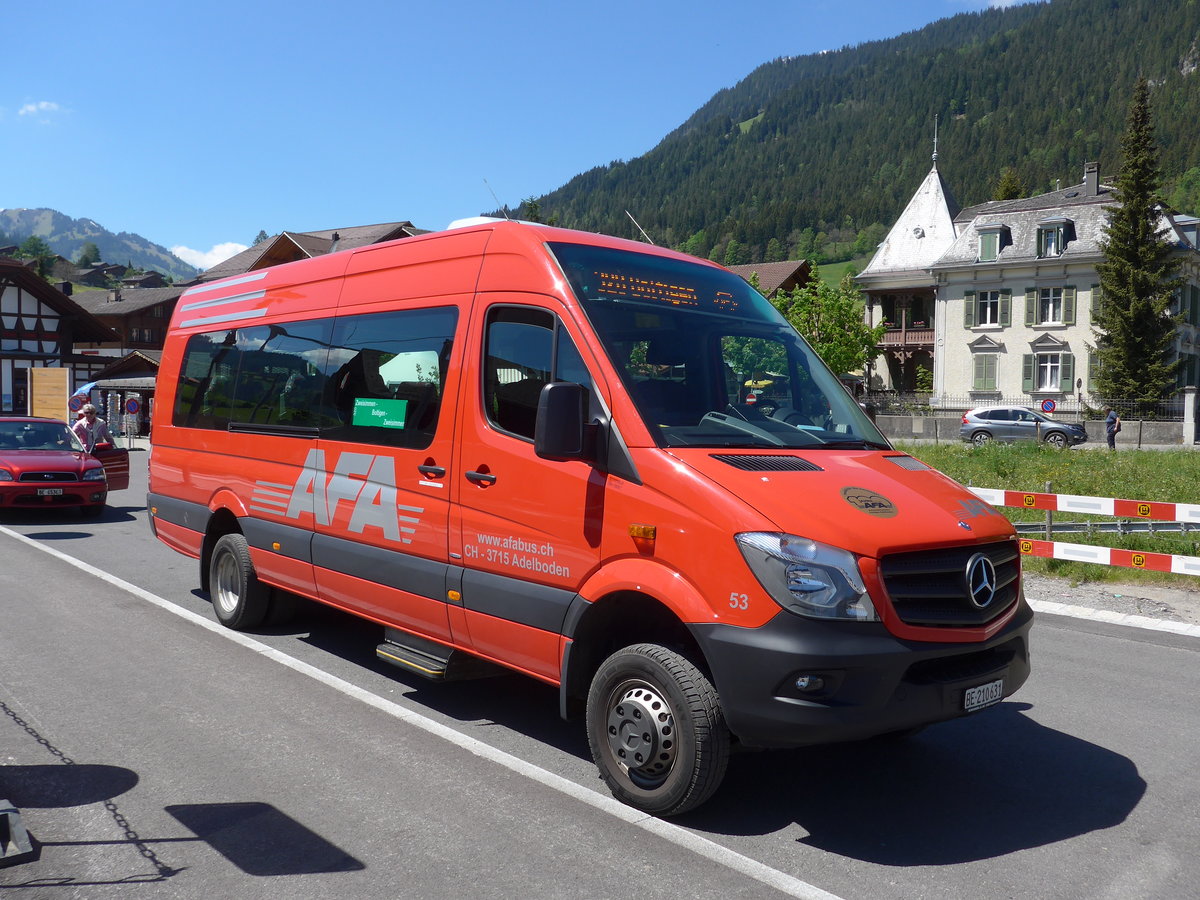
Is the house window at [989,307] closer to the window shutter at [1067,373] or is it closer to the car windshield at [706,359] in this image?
the window shutter at [1067,373]

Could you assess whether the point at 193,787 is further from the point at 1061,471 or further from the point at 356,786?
the point at 1061,471

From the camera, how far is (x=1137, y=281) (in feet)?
149

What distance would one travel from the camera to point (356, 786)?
471cm

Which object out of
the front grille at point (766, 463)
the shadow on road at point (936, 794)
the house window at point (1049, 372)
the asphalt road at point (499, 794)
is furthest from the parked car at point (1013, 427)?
the front grille at point (766, 463)

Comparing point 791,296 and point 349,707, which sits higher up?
point 791,296

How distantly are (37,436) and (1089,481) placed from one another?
16833 mm

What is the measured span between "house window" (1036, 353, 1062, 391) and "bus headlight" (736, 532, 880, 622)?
5257 cm

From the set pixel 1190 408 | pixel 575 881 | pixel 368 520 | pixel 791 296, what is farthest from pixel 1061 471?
pixel 791 296

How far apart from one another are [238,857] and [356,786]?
0.80 metres

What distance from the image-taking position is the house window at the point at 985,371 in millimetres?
53375

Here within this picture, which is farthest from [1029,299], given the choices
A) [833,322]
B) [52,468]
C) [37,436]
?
[52,468]

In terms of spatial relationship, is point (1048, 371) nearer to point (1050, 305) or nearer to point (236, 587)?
point (1050, 305)

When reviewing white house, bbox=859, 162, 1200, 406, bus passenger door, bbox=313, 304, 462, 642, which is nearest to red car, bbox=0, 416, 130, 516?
bus passenger door, bbox=313, 304, 462, 642

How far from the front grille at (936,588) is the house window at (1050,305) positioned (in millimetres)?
52347
